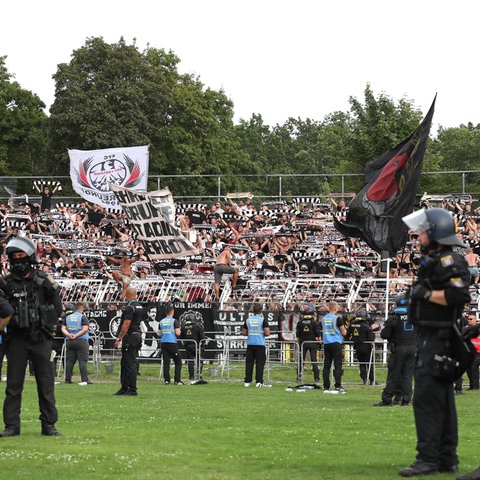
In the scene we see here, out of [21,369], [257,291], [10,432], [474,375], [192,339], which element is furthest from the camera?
[257,291]

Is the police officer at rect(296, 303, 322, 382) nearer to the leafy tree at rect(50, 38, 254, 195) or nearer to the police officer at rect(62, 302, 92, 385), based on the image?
the police officer at rect(62, 302, 92, 385)

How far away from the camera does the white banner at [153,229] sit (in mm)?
30656

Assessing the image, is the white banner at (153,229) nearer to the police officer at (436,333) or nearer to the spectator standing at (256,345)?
the spectator standing at (256,345)

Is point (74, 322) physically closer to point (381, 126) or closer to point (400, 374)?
point (400, 374)

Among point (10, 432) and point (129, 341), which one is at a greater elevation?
point (129, 341)

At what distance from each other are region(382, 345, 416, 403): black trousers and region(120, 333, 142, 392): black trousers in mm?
5499

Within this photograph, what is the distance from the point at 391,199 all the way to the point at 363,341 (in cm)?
360

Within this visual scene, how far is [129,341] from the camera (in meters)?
23.1

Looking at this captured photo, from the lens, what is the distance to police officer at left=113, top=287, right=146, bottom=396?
74.7ft

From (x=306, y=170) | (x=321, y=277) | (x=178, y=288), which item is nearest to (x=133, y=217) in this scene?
(x=178, y=288)

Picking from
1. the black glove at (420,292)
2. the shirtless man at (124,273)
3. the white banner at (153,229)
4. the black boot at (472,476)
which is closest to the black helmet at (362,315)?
the white banner at (153,229)

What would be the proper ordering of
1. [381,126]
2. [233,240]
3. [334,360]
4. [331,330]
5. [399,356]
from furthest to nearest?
[381,126]
[233,240]
[334,360]
[331,330]
[399,356]

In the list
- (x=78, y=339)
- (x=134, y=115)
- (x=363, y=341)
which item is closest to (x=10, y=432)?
(x=78, y=339)

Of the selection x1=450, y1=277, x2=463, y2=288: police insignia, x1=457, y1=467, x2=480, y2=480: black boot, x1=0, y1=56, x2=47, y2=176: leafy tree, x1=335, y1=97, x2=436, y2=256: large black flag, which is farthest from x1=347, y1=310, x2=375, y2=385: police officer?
x1=0, y1=56, x2=47, y2=176: leafy tree
